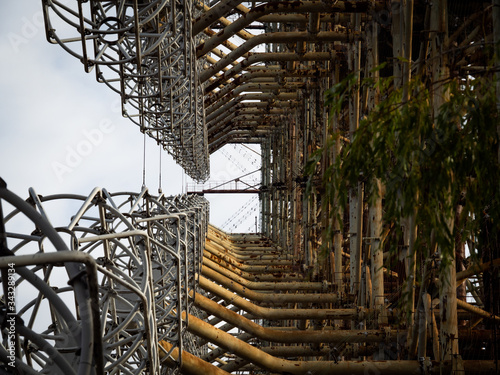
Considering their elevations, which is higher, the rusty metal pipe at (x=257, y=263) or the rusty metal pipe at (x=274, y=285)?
the rusty metal pipe at (x=257, y=263)

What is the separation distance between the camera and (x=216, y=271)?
41.1 ft

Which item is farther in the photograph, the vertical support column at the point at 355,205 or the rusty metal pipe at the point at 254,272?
the rusty metal pipe at the point at 254,272

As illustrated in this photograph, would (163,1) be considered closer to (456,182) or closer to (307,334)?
(456,182)

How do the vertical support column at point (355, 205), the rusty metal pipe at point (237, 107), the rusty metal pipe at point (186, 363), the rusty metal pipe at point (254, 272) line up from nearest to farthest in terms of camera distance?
the rusty metal pipe at point (186, 363)
the vertical support column at point (355, 205)
the rusty metal pipe at point (254, 272)
the rusty metal pipe at point (237, 107)

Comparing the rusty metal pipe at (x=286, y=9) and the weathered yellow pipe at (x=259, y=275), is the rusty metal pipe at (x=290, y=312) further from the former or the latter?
the weathered yellow pipe at (x=259, y=275)

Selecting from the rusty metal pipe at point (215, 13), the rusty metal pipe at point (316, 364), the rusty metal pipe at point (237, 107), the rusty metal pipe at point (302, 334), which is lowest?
the rusty metal pipe at point (316, 364)

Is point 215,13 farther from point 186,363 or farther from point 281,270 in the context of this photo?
point 281,270

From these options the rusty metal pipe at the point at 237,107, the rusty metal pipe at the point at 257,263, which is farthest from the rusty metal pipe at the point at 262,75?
the rusty metal pipe at the point at 257,263

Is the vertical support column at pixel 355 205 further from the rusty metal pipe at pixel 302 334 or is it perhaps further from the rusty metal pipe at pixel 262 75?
the rusty metal pipe at pixel 262 75

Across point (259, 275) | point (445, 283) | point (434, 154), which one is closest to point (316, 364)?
point (445, 283)

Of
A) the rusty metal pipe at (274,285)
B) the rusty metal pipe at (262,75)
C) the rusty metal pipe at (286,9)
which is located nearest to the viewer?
the rusty metal pipe at (286,9)

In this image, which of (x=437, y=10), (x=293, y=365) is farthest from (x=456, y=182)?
(x=293, y=365)

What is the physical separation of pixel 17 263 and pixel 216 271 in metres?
10.1

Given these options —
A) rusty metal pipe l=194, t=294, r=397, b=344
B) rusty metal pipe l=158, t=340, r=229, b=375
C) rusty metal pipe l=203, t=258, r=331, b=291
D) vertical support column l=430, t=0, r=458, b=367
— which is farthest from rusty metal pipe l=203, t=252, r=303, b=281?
vertical support column l=430, t=0, r=458, b=367
